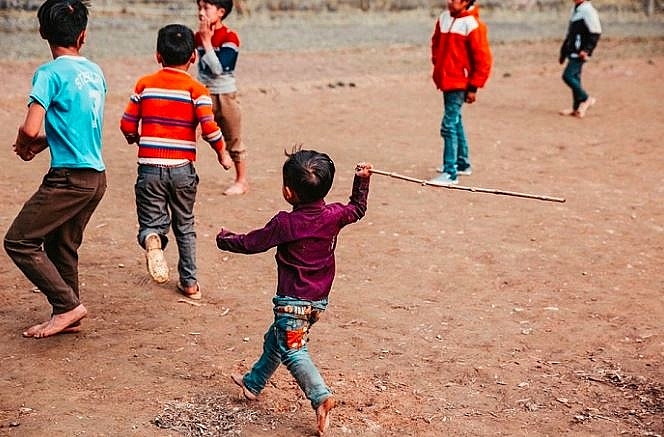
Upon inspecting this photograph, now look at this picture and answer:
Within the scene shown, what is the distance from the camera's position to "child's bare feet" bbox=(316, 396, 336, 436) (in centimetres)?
412

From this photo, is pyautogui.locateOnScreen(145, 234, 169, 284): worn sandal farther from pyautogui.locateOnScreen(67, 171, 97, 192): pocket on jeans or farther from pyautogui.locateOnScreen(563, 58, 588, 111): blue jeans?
pyautogui.locateOnScreen(563, 58, 588, 111): blue jeans

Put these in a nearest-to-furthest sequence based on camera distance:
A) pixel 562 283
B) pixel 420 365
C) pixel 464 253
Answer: pixel 420 365 → pixel 562 283 → pixel 464 253

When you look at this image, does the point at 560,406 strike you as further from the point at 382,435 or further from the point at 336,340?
the point at 336,340

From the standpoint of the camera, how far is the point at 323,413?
4121mm

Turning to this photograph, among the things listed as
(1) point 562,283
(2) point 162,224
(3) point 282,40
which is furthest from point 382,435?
(3) point 282,40

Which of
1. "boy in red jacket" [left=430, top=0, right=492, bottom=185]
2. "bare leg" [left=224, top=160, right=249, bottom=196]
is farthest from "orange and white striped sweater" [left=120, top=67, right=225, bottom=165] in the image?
"boy in red jacket" [left=430, top=0, right=492, bottom=185]

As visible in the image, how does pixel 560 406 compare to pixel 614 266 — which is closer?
pixel 560 406

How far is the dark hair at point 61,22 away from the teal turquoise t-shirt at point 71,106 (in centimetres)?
9

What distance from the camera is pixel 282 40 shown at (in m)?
14.9

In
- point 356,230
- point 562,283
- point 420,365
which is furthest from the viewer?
point 356,230

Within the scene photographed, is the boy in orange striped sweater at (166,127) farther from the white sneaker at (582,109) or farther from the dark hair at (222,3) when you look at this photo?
the white sneaker at (582,109)

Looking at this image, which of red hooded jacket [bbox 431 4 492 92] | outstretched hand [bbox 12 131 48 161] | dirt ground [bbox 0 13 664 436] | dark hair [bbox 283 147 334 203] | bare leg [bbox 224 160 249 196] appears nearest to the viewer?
dark hair [bbox 283 147 334 203]

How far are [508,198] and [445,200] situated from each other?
521 mm

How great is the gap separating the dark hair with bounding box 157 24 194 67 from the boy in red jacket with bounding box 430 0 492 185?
3.23m
